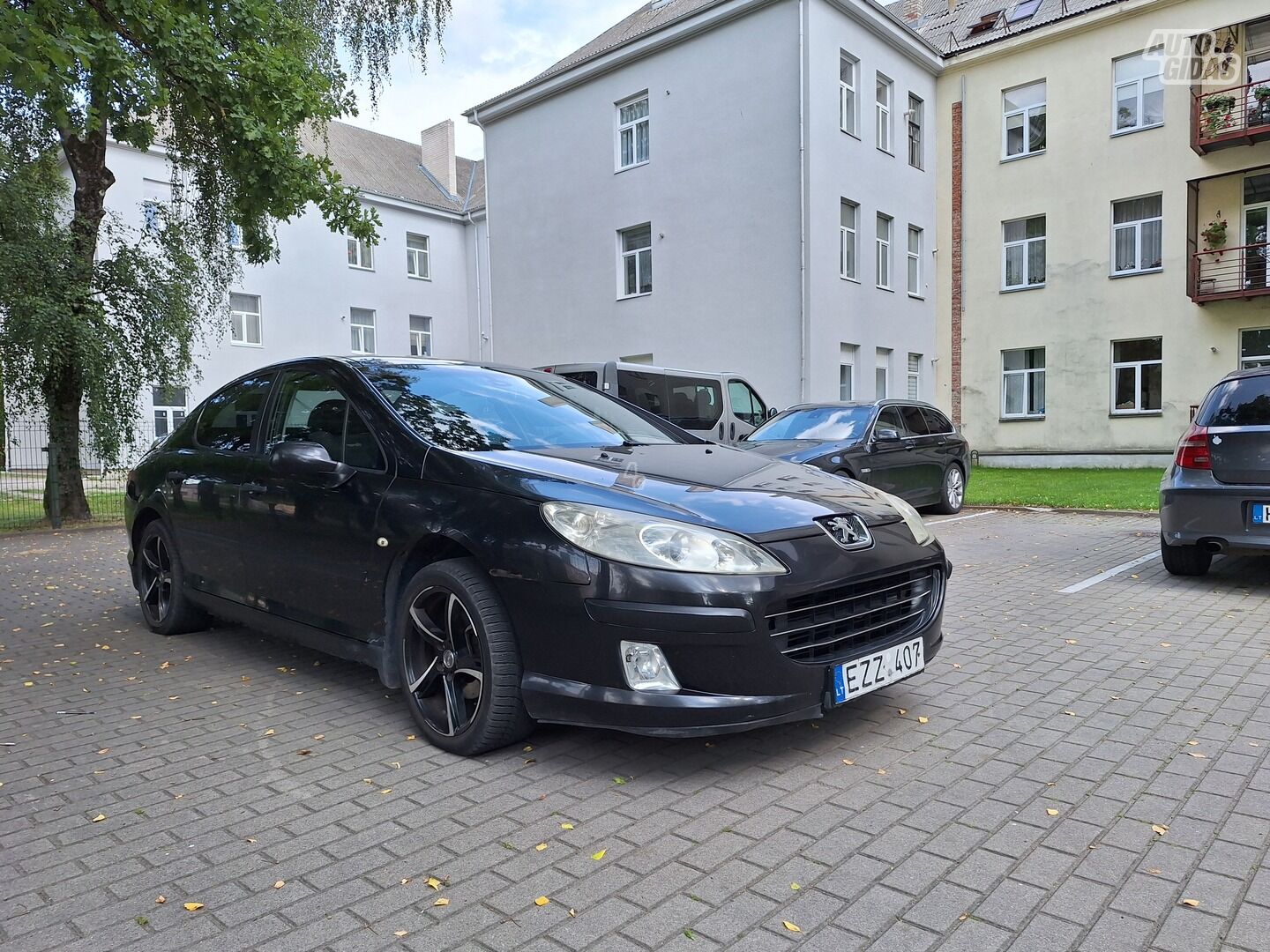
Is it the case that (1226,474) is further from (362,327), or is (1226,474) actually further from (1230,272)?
(362,327)

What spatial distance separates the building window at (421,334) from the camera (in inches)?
1310

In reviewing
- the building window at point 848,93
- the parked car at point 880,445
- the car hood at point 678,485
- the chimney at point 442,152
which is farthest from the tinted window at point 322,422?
the chimney at point 442,152

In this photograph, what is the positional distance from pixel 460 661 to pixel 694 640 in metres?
1.02

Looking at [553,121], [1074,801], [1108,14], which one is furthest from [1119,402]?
[1074,801]

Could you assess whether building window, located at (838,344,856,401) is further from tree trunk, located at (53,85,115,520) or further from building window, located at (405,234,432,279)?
building window, located at (405,234,432,279)

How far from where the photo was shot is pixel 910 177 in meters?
22.3

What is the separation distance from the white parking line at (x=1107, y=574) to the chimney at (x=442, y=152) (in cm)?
3207

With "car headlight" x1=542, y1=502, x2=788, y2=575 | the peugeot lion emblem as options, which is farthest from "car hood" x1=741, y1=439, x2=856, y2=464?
"car headlight" x1=542, y1=502, x2=788, y2=575

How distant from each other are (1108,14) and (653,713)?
940 inches

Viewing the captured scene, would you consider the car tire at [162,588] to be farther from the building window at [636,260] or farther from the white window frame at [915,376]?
the white window frame at [915,376]

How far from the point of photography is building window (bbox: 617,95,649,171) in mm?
21391

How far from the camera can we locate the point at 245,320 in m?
28.1

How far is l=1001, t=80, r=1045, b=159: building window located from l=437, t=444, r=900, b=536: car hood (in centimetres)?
2199

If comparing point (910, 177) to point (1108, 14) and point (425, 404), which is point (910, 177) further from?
point (425, 404)
